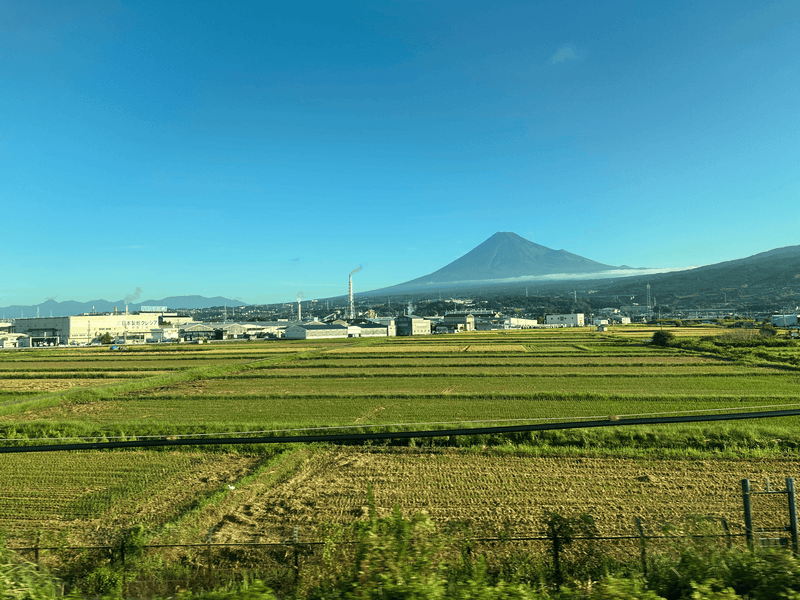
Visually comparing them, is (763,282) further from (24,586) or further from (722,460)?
(24,586)

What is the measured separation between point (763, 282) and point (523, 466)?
190 m

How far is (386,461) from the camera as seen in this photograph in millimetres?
10094

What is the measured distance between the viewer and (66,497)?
325 inches

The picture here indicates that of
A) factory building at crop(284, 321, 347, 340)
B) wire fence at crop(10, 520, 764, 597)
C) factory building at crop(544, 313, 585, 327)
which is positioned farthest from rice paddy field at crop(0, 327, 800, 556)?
factory building at crop(544, 313, 585, 327)

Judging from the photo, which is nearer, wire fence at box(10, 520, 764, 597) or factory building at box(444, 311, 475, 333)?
wire fence at box(10, 520, 764, 597)

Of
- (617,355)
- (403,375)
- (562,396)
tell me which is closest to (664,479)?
(562,396)

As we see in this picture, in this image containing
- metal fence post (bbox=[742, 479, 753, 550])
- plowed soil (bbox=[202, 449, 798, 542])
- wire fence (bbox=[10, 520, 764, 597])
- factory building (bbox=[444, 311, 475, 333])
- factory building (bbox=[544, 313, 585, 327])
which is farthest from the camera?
factory building (bbox=[544, 313, 585, 327])

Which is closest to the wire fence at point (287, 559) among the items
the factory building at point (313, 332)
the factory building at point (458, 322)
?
the factory building at point (313, 332)

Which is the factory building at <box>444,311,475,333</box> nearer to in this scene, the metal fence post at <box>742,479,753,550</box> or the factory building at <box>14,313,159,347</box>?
the factory building at <box>14,313,159,347</box>

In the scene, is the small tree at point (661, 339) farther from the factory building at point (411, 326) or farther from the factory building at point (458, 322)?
the factory building at point (458, 322)

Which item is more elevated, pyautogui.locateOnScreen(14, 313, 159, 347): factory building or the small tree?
pyautogui.locateOnScreen(14, 313, 159, 347): factory building

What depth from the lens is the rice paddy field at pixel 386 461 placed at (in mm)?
7142

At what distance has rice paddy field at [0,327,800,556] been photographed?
7.14 m

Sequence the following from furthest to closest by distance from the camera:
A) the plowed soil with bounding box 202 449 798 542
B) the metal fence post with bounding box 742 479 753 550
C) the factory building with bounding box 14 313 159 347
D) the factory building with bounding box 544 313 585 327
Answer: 1. the factory building with bounding box 544 313 585 327
2. the factory building with bounding box 14 313 159 347
3. the plowed soil with bounding box 202 449 798 542
4. the metal fence post with bounding box 742 479 753 550
